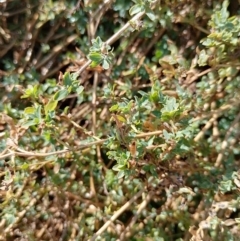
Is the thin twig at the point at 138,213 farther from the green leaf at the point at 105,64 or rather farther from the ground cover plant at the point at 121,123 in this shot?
the green leaf at the point at 105,64

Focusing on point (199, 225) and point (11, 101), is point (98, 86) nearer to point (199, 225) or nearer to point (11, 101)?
point (11, 101)

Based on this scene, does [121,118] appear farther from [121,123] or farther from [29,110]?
[29,110]

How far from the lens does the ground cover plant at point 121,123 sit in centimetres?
135

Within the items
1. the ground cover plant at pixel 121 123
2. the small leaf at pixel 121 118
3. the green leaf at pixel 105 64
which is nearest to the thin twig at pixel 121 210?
the ground cover plant at pixel 121 123

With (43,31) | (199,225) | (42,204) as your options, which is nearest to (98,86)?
(43,31)

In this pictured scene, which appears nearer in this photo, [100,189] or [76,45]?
[100,189]

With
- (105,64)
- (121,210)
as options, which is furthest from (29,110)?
(121,210)

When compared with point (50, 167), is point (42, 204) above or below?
below

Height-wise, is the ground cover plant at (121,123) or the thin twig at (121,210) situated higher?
the ground cover plant at (121,123)

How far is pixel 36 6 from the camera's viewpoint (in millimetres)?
1712

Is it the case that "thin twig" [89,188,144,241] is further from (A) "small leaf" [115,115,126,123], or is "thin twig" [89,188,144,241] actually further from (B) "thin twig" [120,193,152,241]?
(A) "small leaf" [115,115,126,123]

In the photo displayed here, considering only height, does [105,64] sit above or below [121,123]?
above

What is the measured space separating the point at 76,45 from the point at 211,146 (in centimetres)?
53

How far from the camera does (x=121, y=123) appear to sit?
1301mm
